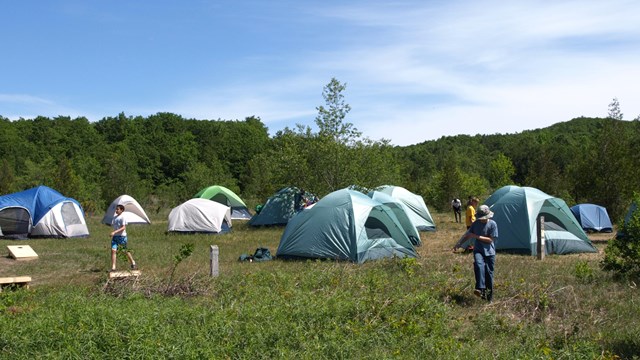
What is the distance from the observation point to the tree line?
2614 centimetres

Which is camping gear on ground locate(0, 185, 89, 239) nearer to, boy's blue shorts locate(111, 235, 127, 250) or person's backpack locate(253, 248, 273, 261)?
boy's blue shorts locate(111, 235, 127, 250)

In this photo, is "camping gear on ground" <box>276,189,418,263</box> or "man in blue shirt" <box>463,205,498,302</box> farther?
"camping gear on ground" <box>276,189,418,263</box>

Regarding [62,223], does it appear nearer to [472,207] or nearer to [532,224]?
[472,207]

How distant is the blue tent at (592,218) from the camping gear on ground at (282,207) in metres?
10.5

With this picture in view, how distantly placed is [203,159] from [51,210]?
43.9 meters

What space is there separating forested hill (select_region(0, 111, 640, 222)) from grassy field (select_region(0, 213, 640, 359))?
46.3 ft

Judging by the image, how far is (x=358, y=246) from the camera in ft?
42.8

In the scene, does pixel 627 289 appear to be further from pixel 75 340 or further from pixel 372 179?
pixel 372 179

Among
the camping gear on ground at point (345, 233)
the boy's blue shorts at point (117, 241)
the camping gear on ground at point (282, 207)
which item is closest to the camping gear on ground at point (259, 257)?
the camping gear on ground at point (345, 233)

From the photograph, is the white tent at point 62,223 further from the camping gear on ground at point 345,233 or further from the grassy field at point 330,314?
the camping gear on ground at point 345,233

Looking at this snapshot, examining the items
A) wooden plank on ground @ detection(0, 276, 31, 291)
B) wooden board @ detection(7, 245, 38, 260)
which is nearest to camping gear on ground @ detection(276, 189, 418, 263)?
wooden plank on ground @ detection(0, 276, 31, 291)

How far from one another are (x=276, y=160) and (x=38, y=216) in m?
10.2

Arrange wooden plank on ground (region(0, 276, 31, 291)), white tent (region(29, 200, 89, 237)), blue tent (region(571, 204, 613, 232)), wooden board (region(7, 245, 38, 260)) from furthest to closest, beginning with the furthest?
1. blue tent (region(571, 204, 613, 232))
2. white tent (region(29, 200, 89, 237))
3. wooden board (region(7, 245, 38, 260))
4. wooden plank on ground (region(0, 276, 31, 291))

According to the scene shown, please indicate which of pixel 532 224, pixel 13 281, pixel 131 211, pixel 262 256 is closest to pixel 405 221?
pixel 532 224
